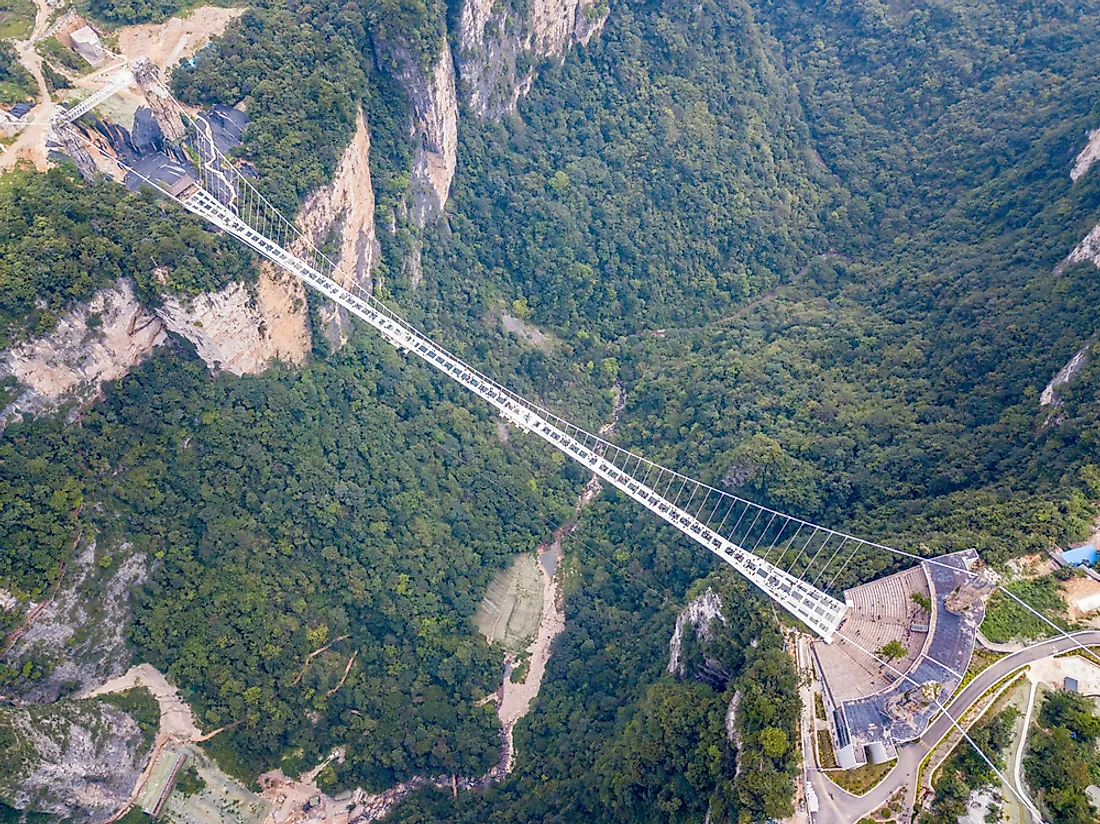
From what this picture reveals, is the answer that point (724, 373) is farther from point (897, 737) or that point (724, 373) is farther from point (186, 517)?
point (186, 517)

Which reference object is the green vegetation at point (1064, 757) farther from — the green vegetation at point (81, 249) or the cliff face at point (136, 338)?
the green vegetation at point (81, 249)

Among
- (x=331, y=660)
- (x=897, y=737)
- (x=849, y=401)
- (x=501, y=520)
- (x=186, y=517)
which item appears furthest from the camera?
(x=501, y=520)

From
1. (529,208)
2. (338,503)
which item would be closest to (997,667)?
(338,503)

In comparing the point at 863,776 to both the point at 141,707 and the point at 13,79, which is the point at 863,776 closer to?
the point at 141,707

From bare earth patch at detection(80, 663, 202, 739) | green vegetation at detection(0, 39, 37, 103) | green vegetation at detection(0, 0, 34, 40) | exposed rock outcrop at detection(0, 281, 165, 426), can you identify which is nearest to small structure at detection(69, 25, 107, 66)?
green vegetation at detection(0, 0, 34, 40)

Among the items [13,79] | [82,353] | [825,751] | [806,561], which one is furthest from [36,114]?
[825,751]

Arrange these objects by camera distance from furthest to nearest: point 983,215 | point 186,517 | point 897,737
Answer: point 983,215 → point 186,517 → point 897,737
